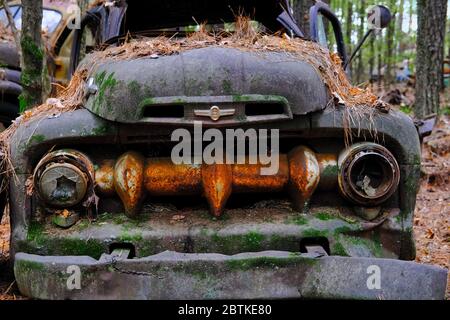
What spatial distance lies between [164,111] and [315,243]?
1.05 m

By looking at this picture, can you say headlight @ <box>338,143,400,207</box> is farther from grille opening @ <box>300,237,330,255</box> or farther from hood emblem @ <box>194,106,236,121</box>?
hood emblem @ <box>194,106,236,121</box>

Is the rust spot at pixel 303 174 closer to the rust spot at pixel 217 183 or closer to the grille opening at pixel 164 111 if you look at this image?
the rust spot at pixel 217 183

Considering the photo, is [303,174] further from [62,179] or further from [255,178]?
[62,179]

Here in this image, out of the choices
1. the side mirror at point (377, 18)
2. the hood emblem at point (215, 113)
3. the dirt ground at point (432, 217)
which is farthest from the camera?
the side mirror at point (377, 18)

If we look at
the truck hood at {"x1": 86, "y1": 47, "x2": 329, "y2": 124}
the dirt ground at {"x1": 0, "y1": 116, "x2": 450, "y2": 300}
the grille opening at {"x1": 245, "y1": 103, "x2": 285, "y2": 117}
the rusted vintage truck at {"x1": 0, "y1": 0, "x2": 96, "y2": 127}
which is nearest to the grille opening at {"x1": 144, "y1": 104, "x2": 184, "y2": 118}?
the truck hood at {"x1": 86, "y1": 47, "x2": 329, "y2": 124}

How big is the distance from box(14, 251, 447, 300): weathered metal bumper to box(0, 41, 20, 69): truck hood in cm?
604

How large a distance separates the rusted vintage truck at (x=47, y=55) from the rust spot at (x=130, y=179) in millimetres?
4145

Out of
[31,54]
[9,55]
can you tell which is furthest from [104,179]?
[9,55]

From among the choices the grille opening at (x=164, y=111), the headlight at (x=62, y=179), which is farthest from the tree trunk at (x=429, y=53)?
the headlight at (x=62, y=179)

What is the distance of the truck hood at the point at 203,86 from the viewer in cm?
284

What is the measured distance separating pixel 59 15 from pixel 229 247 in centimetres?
769

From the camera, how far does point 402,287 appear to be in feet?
8.36
